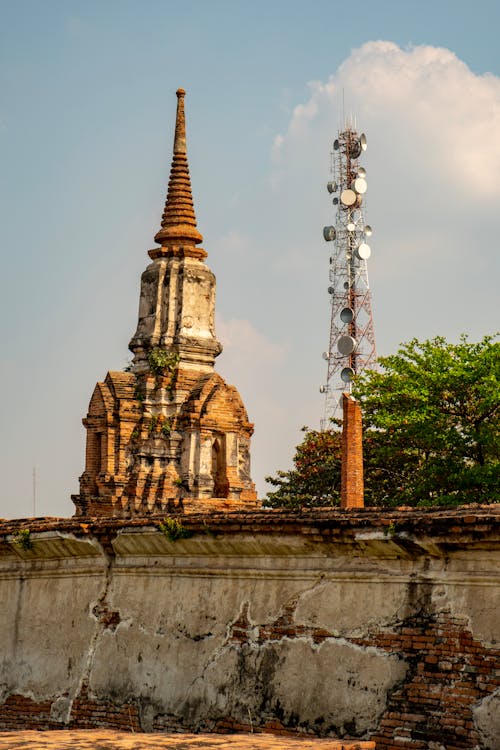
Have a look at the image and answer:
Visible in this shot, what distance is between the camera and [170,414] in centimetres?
2903

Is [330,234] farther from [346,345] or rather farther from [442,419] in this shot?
[442,419]

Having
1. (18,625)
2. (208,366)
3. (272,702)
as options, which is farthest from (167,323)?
(272,702)

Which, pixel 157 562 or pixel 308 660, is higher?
pixel 157 562

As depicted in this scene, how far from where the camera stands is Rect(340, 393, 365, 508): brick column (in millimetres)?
27703

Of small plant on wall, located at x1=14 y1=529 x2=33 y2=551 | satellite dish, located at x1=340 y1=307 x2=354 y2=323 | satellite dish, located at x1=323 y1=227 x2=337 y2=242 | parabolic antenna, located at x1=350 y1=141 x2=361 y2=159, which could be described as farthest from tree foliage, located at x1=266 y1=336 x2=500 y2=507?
small plant on wall, located at x1=14 y1=529 x2=33 y2=551

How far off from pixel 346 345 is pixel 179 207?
7.21m

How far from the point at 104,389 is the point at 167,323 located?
7.51ft

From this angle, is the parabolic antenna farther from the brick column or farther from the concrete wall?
the concrete wall

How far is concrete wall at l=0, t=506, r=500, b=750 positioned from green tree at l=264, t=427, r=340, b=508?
22.7 metres

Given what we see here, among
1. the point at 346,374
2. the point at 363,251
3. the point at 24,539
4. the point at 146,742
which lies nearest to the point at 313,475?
the point at 346,374

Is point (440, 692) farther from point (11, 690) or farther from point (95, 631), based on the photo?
point (11, 690)

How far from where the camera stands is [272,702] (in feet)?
32.8

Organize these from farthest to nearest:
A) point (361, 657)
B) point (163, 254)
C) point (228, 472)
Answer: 1. point (163, 254)
2. point (228, 472)
3. point (361, 657)

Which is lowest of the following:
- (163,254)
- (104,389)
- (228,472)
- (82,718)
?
(82,718)
